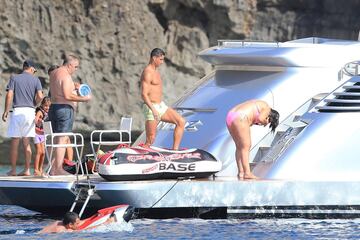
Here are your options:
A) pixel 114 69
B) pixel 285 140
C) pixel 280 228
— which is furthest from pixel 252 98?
pixel 114 69

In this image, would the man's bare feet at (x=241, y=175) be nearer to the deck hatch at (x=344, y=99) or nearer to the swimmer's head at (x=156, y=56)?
the deck hatch at (x=344, y=99)

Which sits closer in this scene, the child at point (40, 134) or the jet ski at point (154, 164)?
the jet ski at point (154, 164)

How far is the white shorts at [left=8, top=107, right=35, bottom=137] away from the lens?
A: 669 inches

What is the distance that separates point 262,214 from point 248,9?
105 feet

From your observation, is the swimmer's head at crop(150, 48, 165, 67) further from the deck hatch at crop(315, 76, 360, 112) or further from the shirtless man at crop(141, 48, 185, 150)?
the deck hatch at crop(315, 76, 360, 112)

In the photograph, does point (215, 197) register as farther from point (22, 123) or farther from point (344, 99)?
point (22, 123)

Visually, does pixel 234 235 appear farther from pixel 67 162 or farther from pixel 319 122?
pixel 67 162

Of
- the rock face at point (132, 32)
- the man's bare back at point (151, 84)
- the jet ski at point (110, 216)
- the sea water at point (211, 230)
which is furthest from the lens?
the rock face at point (132, 32)

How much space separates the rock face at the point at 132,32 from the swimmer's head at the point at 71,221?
2811 centimetres

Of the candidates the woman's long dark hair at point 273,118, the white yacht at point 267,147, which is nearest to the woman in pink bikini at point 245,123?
the woman's long dark hair at point 273,118

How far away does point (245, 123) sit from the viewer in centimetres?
1433

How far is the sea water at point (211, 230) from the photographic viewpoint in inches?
525

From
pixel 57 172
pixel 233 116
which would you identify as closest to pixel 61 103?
pixel 57 172

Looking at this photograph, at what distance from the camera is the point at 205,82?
16156 millimetres
